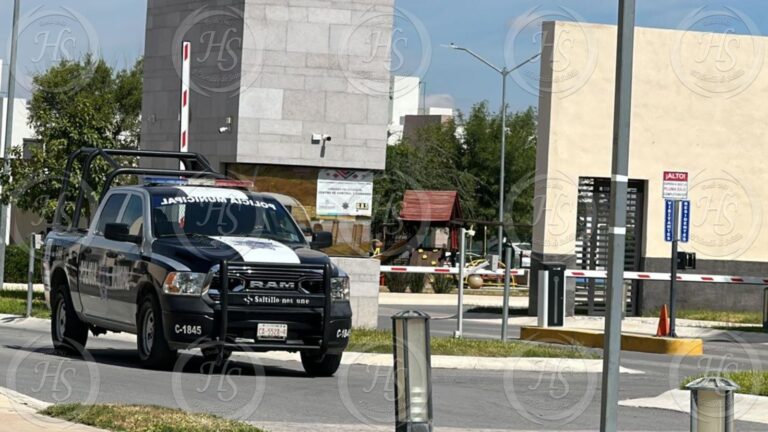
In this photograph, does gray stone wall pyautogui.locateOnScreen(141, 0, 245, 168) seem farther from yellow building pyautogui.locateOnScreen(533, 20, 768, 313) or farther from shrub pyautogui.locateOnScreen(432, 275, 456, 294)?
shrub pyautogui.locateOnScreen(432, 275, 456, 294)

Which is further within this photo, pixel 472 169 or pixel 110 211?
pixel 472 169

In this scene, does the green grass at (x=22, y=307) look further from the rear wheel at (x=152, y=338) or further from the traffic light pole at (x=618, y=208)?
the traffic light pole at (x=618, y=208)

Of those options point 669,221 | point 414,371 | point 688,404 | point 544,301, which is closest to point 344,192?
point 544,301

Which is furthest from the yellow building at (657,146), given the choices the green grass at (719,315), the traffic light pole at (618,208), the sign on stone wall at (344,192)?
the traffic light pole at (618,208)

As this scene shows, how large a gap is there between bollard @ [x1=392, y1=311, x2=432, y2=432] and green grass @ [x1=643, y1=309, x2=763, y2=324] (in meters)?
23.7

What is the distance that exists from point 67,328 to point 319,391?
4.25m

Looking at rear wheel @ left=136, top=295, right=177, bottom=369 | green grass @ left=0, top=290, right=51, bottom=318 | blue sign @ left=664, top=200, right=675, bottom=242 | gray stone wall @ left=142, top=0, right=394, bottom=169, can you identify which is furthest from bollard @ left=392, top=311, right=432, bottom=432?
green grass @ left=0, top=290, right=51, bottom=318

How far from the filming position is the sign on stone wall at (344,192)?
78.2 feet

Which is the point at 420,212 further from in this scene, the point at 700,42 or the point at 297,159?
the point at 297,159

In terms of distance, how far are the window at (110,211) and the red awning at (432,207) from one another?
3858cm

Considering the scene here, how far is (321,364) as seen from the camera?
15.6m

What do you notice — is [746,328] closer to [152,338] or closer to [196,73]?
[196,73]

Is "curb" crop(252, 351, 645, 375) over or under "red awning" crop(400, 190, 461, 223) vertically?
under

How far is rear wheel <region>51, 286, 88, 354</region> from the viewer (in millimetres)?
17000
